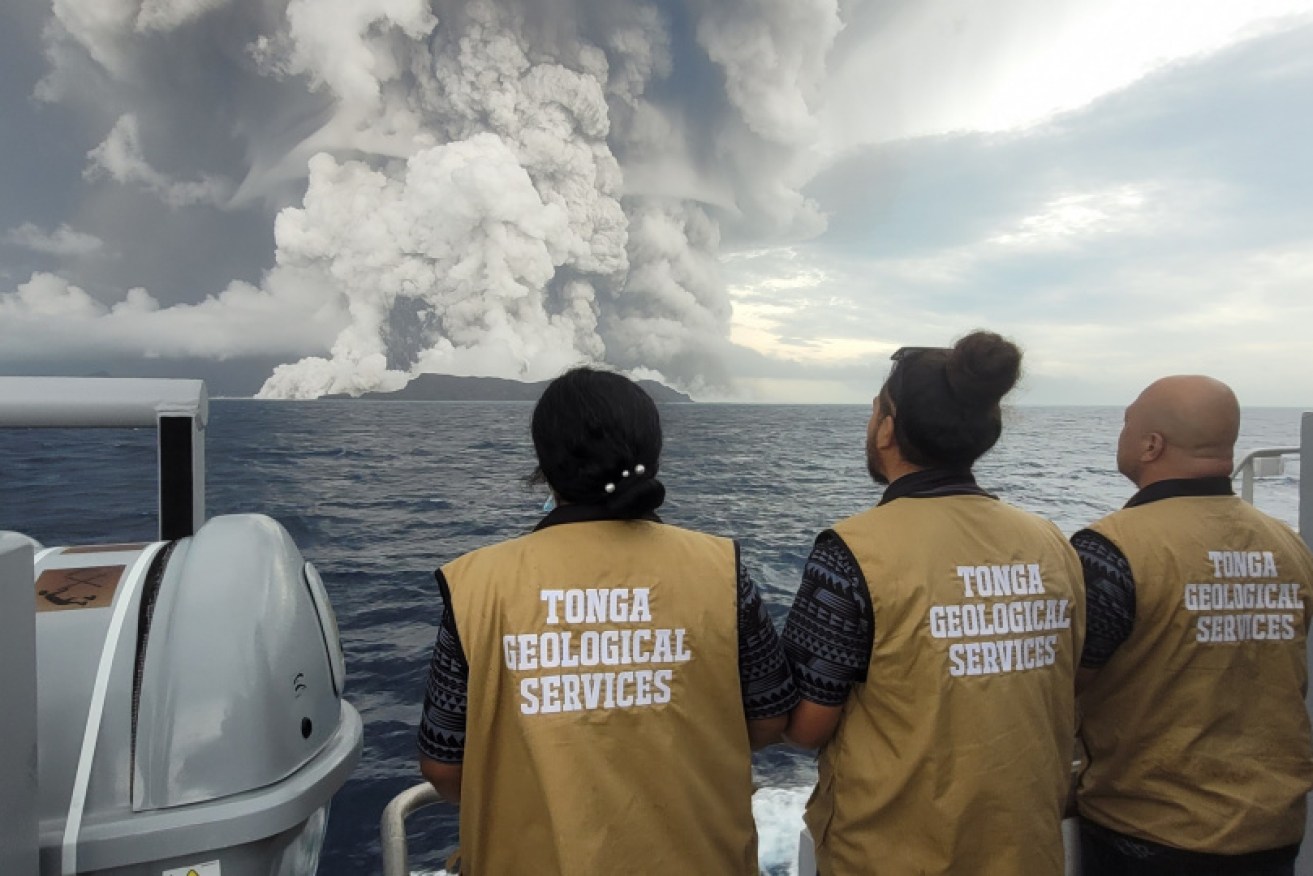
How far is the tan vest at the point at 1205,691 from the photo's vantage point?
143 centimetres

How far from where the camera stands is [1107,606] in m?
1.45

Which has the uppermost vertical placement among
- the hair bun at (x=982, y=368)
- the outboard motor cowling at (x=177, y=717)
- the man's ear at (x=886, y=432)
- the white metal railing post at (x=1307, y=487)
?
the hair bun at (x=982, y=368)

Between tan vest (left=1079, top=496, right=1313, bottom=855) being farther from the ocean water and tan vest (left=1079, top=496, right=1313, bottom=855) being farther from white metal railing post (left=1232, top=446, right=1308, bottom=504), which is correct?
white metal railing post (left=1232, top=446, right=1308, bottom=504)

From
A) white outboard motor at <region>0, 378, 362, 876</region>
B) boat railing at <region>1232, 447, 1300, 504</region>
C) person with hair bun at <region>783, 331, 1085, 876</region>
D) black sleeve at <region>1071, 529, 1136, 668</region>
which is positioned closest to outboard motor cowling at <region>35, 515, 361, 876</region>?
white outboard motor at <region>0, 378, 362, 876</region>

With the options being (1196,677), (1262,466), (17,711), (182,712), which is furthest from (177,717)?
(1262,466)

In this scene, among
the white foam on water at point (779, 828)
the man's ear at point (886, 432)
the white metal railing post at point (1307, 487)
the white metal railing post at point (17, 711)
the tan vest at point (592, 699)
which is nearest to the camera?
the white metal railing post at point (17, 711)

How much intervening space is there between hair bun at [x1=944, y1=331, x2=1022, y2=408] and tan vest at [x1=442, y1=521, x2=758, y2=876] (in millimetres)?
546

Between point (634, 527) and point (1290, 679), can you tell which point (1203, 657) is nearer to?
point (1290, 679)

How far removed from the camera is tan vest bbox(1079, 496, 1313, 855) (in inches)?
56.2

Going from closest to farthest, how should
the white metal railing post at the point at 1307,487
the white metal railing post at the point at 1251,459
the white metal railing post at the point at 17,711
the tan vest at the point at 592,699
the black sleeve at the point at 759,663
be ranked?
the white metal railing post at the point at 17,711
the tan vest at the point at 592,699
the black sleeve at the point at 759,663
the white metal railing post at the point at 1307,487
the white metal railing post at the point at 1251,459

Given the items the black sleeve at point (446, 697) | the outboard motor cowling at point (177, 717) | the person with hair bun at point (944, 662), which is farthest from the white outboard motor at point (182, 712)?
the person with hair bun at point (944, 662)

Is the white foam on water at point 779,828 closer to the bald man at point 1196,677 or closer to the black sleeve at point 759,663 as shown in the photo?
the bald man at point 1196,677

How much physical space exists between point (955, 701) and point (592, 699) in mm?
590

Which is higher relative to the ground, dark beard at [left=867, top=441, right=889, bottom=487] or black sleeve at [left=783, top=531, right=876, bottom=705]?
dark beard at [left=867, top=441, right=889, bottom=487]
